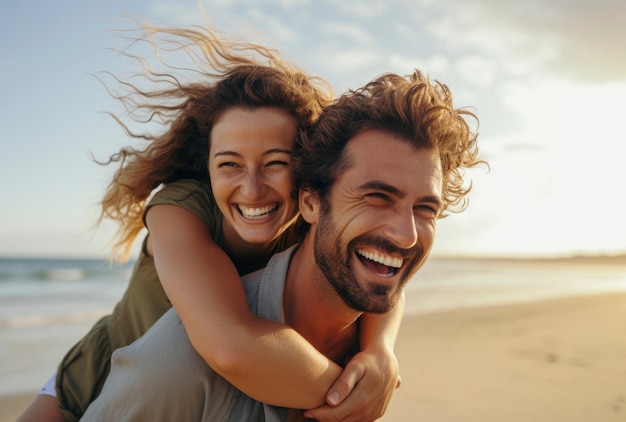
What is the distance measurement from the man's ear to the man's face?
0.16 meters

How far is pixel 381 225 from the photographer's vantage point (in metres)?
2.57

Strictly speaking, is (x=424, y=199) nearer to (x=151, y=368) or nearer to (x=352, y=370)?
(x=352, y=370)

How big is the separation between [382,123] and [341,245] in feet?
1.92

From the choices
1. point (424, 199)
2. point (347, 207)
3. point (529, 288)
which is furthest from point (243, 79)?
point (529, 288)

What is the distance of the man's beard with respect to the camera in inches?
103

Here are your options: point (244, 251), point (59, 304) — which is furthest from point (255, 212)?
point (59, 304)

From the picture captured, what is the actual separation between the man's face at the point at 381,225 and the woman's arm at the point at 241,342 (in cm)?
35

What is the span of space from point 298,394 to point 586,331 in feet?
27.5

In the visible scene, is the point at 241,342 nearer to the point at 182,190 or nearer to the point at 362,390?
the point at 362,390

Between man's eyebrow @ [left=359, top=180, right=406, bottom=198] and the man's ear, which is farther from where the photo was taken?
the man's ear

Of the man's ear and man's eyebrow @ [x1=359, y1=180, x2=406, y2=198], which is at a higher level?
man's eyebrow @ [x1=359, y1=180, x2=406, y2=198]

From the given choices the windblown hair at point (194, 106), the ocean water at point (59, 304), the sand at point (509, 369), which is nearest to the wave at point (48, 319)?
the ocean water at point (59, 304)

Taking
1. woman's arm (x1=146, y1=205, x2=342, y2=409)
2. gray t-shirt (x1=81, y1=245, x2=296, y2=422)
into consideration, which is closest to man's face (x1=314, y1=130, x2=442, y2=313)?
woman's arm (x1=146, y1=205, x2=342, y2=409)

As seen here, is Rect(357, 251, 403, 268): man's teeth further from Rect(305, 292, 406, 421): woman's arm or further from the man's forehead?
Rect(305, 292, 406, 421): woman's arm
